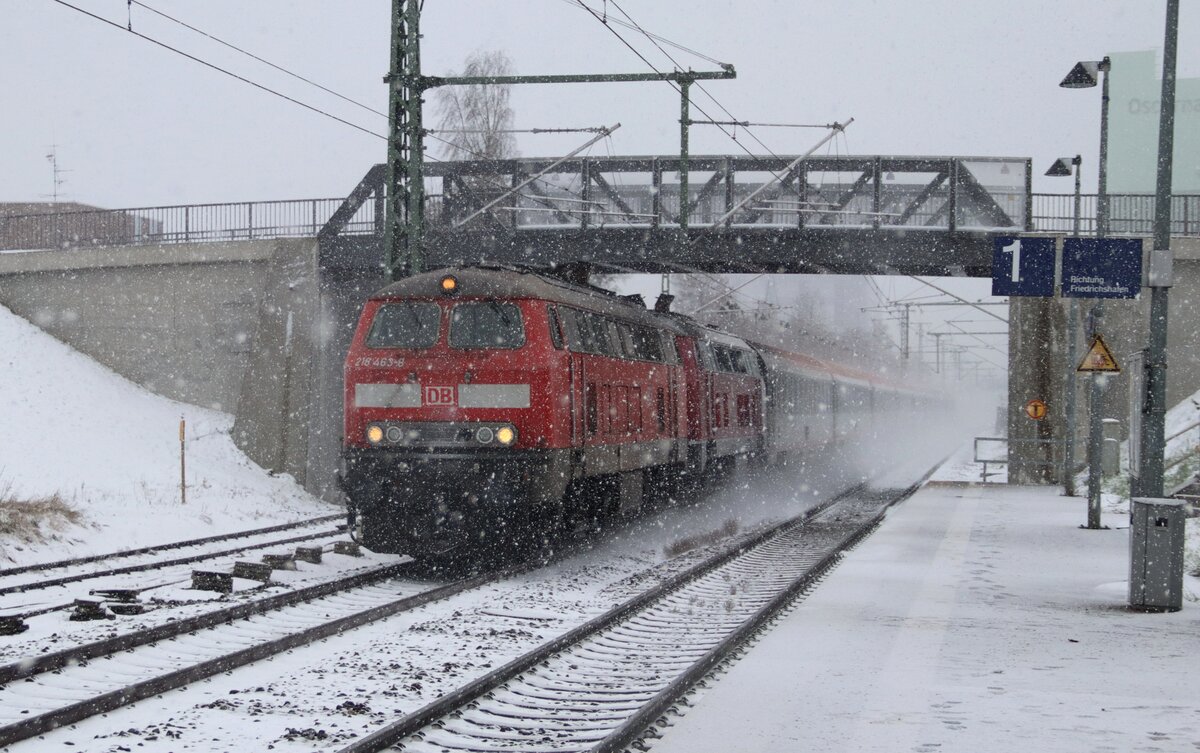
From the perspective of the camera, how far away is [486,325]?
1347cm

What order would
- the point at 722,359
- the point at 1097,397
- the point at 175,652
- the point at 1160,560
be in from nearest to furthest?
A: the point at 175,652
the point at 1160,560
the point at 1097,397
the point at 722,359

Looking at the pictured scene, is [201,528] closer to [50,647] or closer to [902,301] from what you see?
[50,647]

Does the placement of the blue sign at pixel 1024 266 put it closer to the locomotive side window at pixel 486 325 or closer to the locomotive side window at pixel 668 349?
the locomotive side window at pixel 668 349

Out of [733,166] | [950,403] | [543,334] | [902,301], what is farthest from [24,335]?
[950,403]

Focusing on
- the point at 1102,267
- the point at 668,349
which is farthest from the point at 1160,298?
the point at 668,349

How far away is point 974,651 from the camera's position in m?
9.13

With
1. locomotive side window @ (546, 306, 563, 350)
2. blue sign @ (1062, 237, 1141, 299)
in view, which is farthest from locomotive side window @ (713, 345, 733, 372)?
blue sign @ (1062, 237, 1141, 299)

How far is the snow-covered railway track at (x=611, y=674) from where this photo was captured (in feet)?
22.2

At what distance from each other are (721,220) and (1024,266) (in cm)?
927

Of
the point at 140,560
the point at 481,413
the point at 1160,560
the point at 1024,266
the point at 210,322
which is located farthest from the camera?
the point at 210,322

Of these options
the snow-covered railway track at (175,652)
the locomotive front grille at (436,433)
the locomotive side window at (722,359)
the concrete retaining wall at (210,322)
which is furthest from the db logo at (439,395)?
the concrete retaining wall at (210,322)

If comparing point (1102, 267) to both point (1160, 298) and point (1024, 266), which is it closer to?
point (1160, 298)

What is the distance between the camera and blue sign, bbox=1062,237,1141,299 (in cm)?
1314

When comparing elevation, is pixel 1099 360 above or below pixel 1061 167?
below
